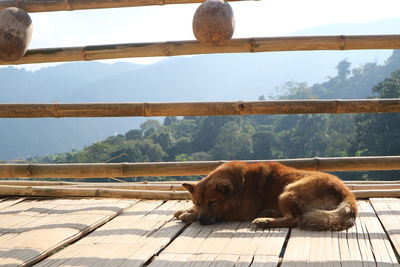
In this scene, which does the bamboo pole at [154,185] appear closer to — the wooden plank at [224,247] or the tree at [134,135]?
the wooden plank at [224,247]

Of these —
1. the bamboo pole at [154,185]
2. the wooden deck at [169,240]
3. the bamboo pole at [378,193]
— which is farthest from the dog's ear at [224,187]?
the bamboo pole at [378,193]

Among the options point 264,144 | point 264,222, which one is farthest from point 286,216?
point 264,144

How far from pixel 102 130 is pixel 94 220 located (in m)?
161

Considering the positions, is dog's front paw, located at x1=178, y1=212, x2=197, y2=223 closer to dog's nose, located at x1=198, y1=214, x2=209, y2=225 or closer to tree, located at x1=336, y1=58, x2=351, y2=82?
dog's nose, located at x1=198, y1=214, x2=209, y2=225

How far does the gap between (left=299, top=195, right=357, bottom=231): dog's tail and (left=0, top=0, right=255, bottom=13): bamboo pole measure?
1878 millimetres

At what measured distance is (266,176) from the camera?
2914mm

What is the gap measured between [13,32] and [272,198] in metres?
2.11

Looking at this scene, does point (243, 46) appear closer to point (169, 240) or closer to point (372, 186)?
point (372, 186)

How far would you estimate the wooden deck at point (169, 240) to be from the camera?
1.95 m

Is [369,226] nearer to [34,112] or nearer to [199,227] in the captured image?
[199,227]

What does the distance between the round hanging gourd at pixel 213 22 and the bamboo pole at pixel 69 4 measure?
37 cm

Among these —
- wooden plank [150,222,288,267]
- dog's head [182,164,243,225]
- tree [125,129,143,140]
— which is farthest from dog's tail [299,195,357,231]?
tree [125,129,143,140]

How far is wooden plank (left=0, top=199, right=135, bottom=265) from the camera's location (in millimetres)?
2178

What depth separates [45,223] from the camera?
2732 millimetres
